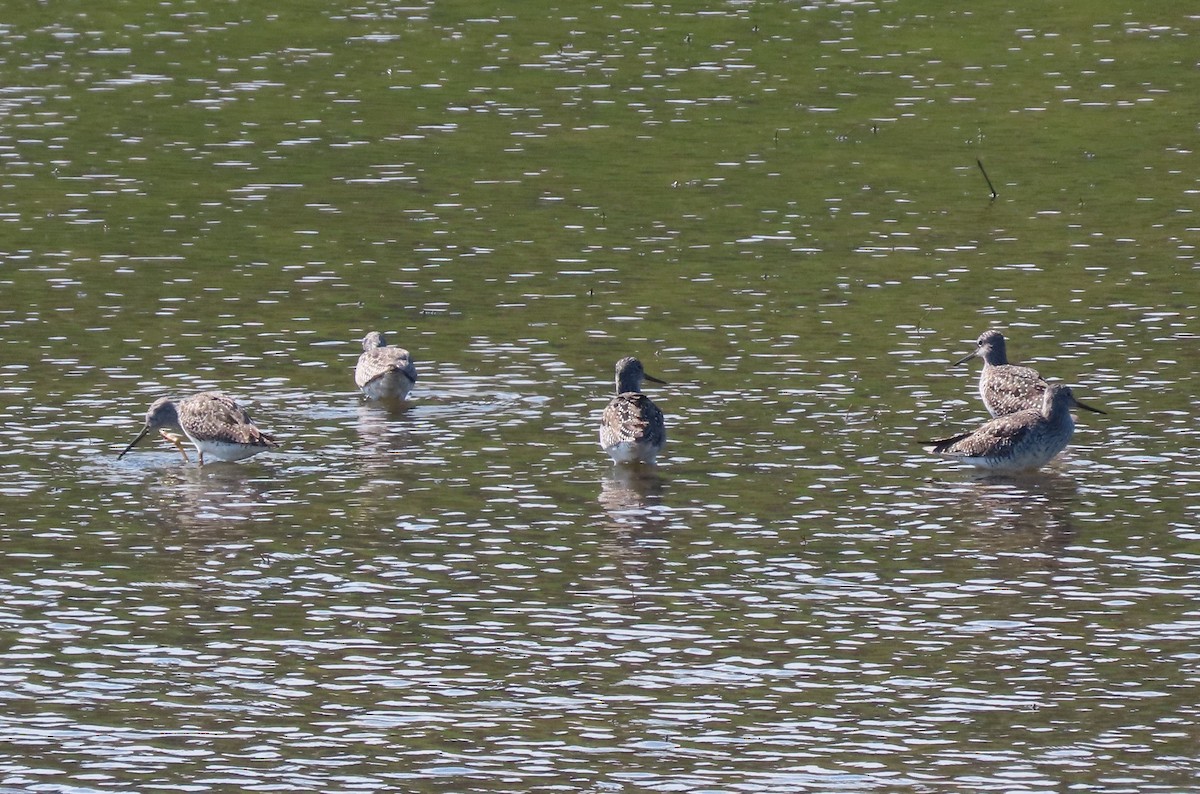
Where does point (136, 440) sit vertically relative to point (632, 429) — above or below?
below

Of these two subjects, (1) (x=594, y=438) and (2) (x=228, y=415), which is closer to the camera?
(2) (x=228, y=415)

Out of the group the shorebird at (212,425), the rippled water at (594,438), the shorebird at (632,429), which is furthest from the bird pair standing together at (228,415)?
the shorebird at (632,429)

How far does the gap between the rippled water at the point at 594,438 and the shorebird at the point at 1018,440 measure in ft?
0.76

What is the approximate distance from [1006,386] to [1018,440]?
2181 mm

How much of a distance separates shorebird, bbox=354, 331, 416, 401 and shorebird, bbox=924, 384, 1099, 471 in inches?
241

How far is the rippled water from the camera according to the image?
1656cm

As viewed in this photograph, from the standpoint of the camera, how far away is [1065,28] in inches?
2190

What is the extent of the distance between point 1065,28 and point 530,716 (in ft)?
139

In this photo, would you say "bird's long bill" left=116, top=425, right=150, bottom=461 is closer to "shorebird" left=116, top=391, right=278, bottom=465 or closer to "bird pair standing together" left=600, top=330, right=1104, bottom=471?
"shorebird" left=116, top=391, right=278, bottom=465

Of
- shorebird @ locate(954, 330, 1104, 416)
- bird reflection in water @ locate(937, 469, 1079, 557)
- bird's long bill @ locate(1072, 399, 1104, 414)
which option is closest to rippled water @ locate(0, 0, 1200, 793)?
bird reflection in water @ locate(937, 469, 1079, 557)

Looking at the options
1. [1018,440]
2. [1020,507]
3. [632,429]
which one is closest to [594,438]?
[632,429]

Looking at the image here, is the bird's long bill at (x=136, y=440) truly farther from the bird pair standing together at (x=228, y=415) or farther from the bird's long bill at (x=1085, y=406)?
the bird's long bill at (x=1085, y=406)

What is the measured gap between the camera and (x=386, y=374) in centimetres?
2544

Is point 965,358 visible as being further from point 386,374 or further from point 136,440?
point 136,440
